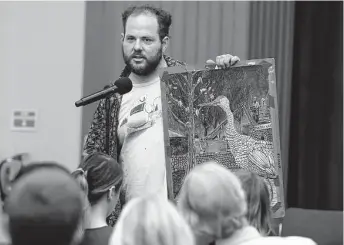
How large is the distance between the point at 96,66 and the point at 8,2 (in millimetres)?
845

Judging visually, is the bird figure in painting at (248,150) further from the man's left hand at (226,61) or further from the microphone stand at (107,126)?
the microphone stand at (107,126)

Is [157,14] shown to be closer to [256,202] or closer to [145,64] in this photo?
[145,64]

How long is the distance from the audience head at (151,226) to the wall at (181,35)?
11.1 ft

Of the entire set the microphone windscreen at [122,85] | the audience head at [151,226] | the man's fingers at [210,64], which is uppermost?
the man's fingers at [210,64]

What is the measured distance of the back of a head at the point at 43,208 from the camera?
1230 mm

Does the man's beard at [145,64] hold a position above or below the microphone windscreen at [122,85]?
above

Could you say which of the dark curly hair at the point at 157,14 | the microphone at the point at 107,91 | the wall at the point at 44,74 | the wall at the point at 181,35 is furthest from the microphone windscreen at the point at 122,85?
the wall at the point at 44,74

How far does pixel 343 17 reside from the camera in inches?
181

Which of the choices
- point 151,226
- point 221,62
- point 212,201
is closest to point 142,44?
point 221,62

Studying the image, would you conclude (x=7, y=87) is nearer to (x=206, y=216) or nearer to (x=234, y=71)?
(x=234, y=71)

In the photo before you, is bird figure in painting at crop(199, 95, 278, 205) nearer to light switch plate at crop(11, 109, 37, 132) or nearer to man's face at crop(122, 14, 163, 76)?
man's face at crop(122, 14, 163, 76)

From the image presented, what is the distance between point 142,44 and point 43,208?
1.88 m

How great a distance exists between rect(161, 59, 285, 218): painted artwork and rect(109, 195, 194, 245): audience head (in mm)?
1279

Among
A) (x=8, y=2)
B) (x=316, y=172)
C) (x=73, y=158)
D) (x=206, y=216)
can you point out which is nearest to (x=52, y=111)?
(x=73, y=158)
